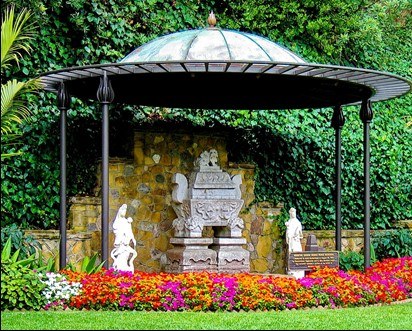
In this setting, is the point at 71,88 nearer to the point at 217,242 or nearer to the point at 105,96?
the point at 105,96

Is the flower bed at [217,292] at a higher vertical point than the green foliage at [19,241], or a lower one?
lower

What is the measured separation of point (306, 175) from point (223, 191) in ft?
7.92

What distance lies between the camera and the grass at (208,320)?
9539 mm

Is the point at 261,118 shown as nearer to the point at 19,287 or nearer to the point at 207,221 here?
the point at 207,221

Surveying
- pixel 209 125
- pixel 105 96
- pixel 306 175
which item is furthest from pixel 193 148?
pixel 105 96

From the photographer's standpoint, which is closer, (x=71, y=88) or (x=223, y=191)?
(x=71, y=88)

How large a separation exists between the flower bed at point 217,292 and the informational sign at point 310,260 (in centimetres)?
104

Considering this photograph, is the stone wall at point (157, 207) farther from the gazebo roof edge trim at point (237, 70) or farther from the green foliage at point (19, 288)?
the green foliage at point (19, 288)

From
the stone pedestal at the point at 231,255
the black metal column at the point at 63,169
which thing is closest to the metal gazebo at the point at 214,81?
the black metal column at the point at 63,169

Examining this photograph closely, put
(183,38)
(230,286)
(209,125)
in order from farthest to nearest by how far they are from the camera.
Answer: (209,125) → (183,38) → (230,286)

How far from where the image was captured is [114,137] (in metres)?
15.7

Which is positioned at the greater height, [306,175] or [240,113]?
[240,113]

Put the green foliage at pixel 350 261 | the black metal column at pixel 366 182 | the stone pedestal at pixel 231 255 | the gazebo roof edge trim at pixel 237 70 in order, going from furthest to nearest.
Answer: the green foliage at pixel 350 261 → the stone pedestal at pixel 231 255 → the black metal column at pixel 366 182 → the gazebo roof edge trim at pixel 237 70

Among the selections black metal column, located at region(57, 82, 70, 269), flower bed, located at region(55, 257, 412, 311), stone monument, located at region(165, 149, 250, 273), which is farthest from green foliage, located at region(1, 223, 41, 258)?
stone monument, located at region(165, 149, 250, 273)
